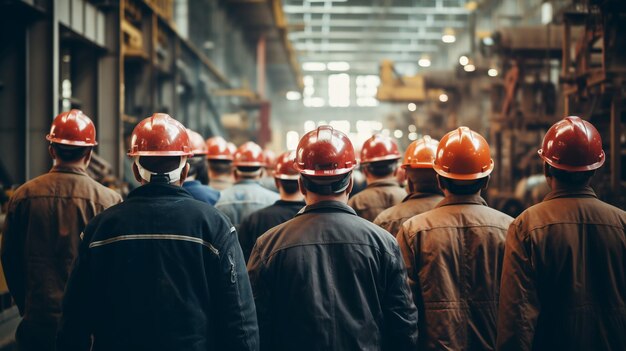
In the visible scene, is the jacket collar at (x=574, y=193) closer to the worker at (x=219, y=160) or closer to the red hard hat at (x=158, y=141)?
the red hard hat at (x=158, y=141)

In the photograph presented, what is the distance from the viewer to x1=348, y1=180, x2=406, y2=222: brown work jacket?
587 cm

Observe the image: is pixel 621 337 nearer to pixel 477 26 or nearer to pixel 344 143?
pixel 344 143

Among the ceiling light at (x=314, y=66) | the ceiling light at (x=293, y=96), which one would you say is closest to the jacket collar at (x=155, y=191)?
the ceiling light at (x=314, y=66)

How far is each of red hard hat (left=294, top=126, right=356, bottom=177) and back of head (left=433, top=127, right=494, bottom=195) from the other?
30.5 inches

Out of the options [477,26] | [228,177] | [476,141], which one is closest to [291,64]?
[477,26]

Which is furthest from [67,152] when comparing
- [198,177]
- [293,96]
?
[293,96]

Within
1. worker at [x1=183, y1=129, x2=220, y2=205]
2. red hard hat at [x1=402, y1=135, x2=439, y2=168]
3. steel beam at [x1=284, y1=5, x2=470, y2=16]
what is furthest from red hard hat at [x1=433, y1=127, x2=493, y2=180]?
steel beam at [x1=284, y1=5, x2=470, y2=16]

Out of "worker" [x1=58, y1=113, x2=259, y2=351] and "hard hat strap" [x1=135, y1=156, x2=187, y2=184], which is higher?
"hard hat strap" [x1=135, y1=156, x2=187, y2=184]

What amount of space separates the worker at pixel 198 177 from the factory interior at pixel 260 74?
5.97 ft

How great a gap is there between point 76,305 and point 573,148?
103 inches

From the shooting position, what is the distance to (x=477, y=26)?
34594mm

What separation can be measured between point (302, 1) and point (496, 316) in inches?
1234

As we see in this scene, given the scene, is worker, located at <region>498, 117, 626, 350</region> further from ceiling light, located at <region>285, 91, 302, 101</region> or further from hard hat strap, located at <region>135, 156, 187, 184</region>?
ceiling light, located at <region>285, 91, 302, 101</region>

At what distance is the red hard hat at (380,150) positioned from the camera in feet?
20.0
